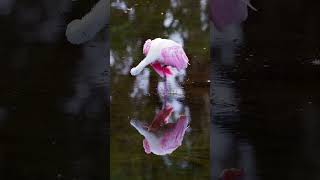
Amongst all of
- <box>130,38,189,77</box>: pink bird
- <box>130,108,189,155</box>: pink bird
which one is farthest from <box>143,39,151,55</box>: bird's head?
<box>130,108,189,155</box>: pink bird

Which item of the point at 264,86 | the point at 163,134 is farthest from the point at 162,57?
the point at 264,86

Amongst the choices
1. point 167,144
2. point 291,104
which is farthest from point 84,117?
point 291,104

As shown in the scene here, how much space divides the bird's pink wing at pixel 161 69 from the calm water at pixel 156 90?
0.03 meters

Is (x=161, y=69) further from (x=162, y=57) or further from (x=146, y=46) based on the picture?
(x=146, y=46)

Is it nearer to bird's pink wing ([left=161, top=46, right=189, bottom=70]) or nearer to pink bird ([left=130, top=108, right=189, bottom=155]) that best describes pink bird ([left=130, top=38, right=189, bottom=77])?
bird's pink wing ([left=161, top=46, right=189, bottom=70])

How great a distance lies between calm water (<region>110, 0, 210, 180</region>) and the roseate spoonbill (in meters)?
0.07

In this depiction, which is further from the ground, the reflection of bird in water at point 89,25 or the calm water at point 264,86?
the reflection of bird in water at point 89,25

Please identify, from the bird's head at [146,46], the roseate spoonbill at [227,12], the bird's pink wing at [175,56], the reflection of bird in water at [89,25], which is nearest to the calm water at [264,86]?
the roseate spoonbill at [227,12]

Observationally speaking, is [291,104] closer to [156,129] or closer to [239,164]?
[239,164]

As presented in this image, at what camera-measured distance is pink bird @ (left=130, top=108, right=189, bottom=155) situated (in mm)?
3646

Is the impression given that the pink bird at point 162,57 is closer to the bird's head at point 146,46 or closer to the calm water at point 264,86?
the bird's head at point 146,46

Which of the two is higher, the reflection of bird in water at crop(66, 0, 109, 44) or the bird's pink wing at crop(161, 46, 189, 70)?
the reflection of bird in water at crop(66, 0, 109, 44)

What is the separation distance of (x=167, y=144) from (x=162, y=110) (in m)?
0.23

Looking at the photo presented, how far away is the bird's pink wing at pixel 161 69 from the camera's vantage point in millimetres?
3656
